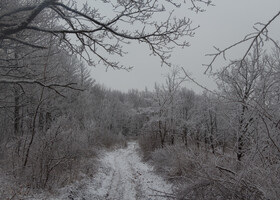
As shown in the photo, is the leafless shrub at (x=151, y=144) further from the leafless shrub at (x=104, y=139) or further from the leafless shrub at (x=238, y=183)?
the leafless shrub at (x=238, y=183)

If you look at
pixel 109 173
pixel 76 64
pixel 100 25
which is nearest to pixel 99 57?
pixel 100 25

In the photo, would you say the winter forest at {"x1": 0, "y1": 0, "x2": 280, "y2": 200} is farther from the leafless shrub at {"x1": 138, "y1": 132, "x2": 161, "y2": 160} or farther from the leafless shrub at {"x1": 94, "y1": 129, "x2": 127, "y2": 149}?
the leafless shrub at {"x1": 94, "y1": 129, "x2": 127, "y2": 149}

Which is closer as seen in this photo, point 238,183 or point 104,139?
point 238,183

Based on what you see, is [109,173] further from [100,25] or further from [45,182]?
[100,25]

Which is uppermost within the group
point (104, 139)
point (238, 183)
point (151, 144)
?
point (238, 183)

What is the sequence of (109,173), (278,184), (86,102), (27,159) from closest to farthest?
(278,184), (27,159), (109,173), (86,102)

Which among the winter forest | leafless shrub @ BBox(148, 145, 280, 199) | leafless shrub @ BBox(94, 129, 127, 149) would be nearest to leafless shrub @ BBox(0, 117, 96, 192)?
the winter forest

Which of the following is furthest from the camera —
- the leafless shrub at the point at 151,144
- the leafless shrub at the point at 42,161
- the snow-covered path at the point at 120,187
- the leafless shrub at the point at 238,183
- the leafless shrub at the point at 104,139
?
the leafless shrub at the point at 104,139

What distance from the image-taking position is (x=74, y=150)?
32.1 ft

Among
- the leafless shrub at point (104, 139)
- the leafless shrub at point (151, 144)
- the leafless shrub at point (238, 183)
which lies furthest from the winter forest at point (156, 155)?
the leafless shrub at point (104, 139)

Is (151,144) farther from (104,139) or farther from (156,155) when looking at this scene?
(104,139)

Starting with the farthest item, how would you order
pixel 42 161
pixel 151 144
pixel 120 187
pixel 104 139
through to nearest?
pixel 104 139 → pixel 151 144 → pixel 120 187 → pixel 42 161

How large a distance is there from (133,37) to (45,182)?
533 centimetres

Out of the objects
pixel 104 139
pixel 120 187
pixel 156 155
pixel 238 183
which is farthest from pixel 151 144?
pixel 238 183
